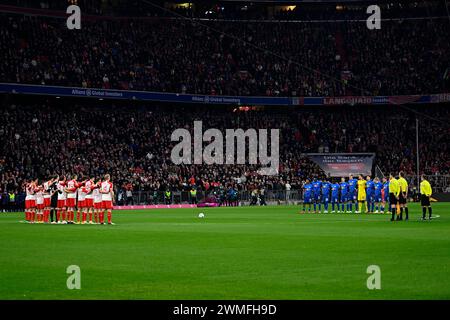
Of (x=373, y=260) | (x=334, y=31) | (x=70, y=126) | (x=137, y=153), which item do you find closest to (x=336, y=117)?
(x=334, y=31)

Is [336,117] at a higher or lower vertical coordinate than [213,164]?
higher

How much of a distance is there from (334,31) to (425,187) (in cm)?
5195

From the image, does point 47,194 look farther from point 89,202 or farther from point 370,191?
point 370,191

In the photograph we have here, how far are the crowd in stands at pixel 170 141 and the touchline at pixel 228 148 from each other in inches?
27.9

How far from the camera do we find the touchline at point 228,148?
6894 cm

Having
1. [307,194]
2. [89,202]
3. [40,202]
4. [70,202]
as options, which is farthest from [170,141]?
[89,202]

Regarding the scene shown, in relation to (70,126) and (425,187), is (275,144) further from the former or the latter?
(425,187)

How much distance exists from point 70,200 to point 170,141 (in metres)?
33.1

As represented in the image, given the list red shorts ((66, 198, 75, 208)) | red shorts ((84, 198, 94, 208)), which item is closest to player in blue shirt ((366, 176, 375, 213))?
red shorts ((84, 198, 94, 208))

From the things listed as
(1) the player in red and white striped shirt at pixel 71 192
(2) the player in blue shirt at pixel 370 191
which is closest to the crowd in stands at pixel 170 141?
(1) the player in red and white striped shirt at pixel 71 192

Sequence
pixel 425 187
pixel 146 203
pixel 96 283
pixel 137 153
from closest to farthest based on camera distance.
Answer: pixel 96 283
pixel 425 187
pixel 146 203
pixel 137 153

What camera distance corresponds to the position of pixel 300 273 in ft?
53.0

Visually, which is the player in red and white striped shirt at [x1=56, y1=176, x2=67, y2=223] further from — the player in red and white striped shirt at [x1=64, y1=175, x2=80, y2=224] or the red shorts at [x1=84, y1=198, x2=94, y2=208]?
the red shorts at [x1=84, y1=198, x2=94, y2=208]

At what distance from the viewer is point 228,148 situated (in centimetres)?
7088
